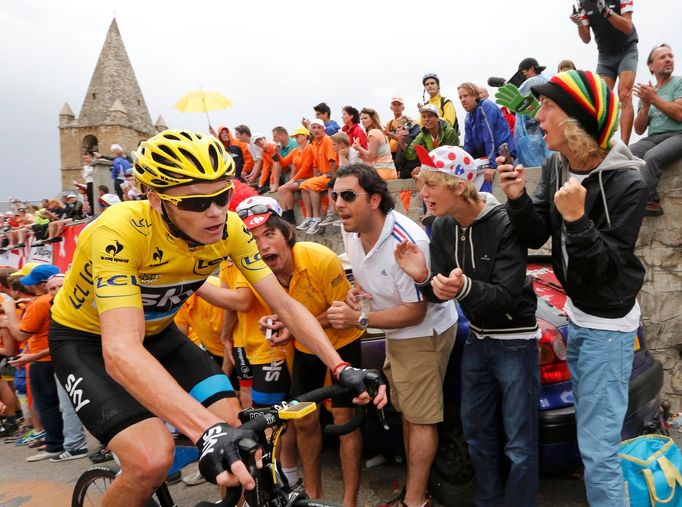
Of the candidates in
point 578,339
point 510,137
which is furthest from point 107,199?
point 578,339

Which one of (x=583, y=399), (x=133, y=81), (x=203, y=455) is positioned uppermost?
(x=133, y=81)

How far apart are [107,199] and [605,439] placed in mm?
13156

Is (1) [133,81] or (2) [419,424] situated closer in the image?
(2) [419,424]

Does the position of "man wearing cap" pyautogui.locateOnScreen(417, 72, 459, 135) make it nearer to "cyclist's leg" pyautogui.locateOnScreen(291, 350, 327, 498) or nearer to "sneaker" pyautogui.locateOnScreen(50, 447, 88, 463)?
"cyclist's leg" pyautogui.locateOnScreen(291, 350, 327, 498)

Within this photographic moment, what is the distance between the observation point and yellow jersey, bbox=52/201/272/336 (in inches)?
86.7

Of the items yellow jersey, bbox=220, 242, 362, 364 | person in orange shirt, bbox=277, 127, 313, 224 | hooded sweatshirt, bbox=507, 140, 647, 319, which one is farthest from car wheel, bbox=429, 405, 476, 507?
person in orange shirt, bbox=277, 127, 313, 224

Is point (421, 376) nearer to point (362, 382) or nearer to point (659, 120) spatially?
point (362, 382)

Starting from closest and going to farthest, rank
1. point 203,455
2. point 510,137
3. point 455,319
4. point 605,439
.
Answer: point 203,455 → point 605,439 → point 455,319 → point 510,137

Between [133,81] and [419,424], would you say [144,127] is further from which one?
[419,424]

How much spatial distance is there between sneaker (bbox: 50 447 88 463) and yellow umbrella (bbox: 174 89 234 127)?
27.6ft

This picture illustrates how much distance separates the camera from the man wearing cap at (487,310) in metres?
2.84

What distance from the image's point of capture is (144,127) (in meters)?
63.6

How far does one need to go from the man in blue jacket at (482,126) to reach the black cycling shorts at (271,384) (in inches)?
152

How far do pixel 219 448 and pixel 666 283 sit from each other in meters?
5.26
